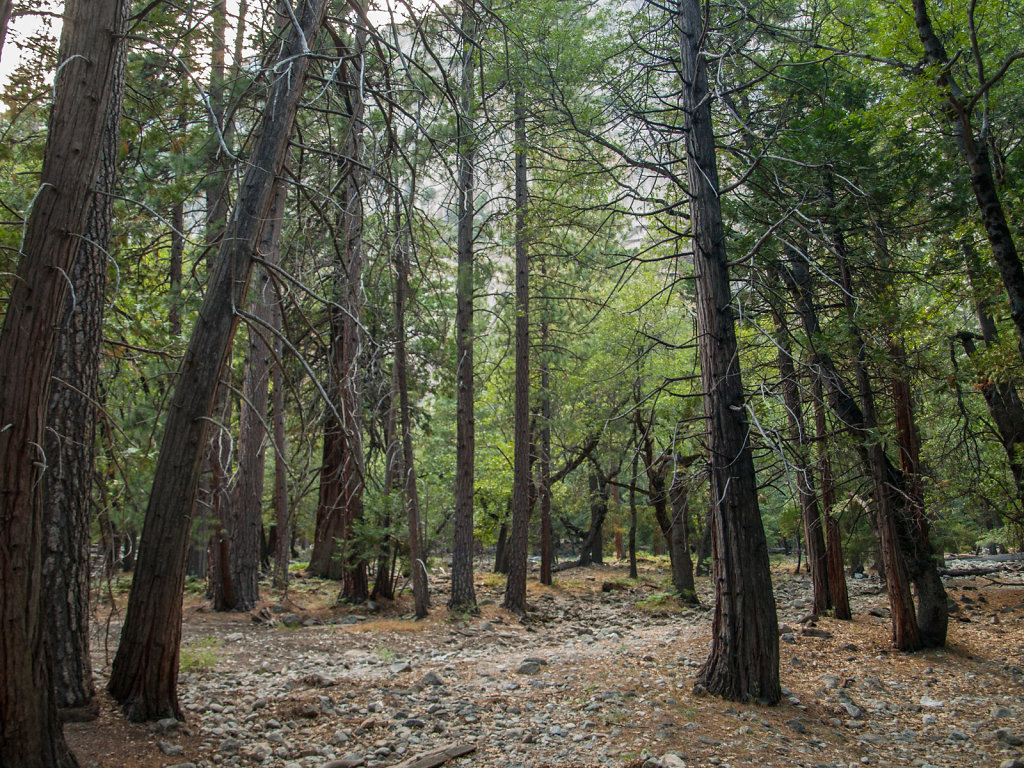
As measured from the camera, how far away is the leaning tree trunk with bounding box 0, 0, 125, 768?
3.15 meters

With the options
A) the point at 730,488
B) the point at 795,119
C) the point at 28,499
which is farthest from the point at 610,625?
the point at 28,499

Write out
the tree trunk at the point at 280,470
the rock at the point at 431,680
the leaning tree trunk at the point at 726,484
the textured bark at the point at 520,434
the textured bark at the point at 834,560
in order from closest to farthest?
the leaning tree trunk at the point at 726,484 → the rock at the point at 431,680 → the textured bark at the point at 834,560 → the tree trunk at the point at 280,470 → the textured bark at the point at 520,434

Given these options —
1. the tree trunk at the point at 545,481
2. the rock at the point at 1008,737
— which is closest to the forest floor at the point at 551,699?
the rock at the point at 1008,737

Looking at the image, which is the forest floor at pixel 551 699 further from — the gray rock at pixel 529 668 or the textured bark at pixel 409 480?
the textured bark at pixel 409 480

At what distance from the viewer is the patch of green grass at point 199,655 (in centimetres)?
683

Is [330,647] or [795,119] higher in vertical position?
[795,119]

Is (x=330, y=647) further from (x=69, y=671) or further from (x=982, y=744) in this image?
(x=982, y=744)

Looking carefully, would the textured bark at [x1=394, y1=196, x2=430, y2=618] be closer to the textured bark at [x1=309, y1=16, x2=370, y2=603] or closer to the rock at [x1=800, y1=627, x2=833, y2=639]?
the textured bark at [x1=309, y1=16, x2=370, y2=603]

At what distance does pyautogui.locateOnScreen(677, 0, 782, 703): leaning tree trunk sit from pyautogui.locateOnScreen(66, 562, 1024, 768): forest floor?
31cm

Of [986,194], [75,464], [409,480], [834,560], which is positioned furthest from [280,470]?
[986,194]

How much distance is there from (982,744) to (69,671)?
265 inches

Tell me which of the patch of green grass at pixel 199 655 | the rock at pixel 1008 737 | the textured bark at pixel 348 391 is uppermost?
the textured bark at pixel 348 391

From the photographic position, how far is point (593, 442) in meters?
18.0

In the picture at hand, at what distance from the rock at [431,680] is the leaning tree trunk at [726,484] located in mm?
2614
